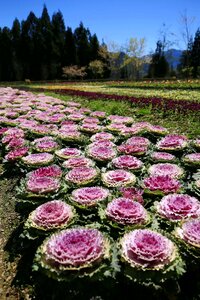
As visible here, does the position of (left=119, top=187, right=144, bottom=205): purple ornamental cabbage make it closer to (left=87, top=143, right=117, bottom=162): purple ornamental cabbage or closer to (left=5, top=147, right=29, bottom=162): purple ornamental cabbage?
(left=87, top=143, right=117, bottom=162): purple ornamental cabbage

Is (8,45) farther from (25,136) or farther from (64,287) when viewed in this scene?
(64,287)

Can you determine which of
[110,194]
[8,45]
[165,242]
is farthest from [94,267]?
[8,45]

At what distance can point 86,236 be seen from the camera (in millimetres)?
2271

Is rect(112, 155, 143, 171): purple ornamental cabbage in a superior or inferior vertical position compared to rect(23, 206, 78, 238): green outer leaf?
superior

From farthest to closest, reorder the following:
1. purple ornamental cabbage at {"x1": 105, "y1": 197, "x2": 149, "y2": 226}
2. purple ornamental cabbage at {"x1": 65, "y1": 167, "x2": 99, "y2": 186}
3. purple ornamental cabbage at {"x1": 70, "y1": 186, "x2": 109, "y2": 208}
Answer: purple ornamental cabbage at {"x1": 65, "y1": 167, "x2": 99, "y2": 186}
purple ornamental cabbage at {"x1": 70, "y1": 186, "x2": 109, "y2": 208}
purple ornamental cabbage at {"x1": 105, "y1": 197, "x2": 149, "y2": 226}

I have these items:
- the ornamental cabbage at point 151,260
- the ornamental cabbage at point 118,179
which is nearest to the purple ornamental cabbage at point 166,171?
the ornamental cabbage at point 118,179

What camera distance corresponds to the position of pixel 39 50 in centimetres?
4928

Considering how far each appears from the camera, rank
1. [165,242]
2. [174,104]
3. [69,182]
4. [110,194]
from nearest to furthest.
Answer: [165,242] → [110,194] → [69,182] → [174,104]

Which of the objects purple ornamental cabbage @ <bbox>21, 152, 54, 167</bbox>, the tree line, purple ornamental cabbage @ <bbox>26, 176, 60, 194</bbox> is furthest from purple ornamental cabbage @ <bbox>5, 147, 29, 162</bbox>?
the tree line

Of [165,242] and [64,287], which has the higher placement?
[165,242]

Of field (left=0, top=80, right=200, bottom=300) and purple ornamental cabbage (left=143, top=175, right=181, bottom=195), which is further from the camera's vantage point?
purple ornamental cabbage (left=143, top=175, right=181, bottom=195)

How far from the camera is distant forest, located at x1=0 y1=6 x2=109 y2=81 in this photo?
49188mm

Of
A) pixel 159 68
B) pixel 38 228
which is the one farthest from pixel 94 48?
pixel 38 228

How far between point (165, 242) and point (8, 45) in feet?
171
